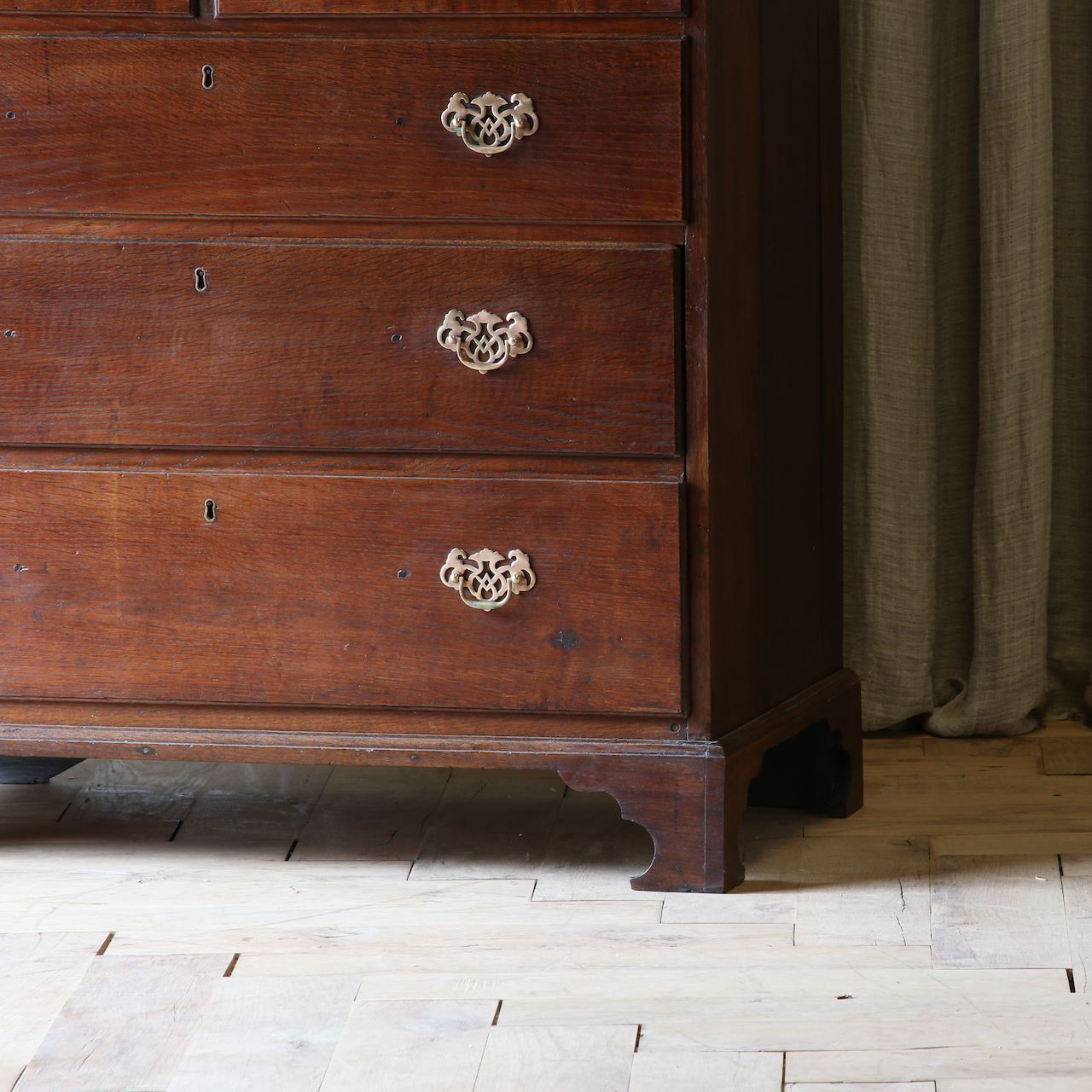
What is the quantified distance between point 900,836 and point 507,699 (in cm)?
48

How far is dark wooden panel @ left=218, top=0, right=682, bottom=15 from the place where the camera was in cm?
136

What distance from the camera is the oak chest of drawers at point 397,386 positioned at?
4.58ft

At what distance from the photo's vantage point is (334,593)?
1.47m

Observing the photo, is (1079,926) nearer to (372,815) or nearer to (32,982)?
(372,815)

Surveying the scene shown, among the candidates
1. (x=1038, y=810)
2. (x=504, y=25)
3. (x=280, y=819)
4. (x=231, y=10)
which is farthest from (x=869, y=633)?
(x=231, y=10)

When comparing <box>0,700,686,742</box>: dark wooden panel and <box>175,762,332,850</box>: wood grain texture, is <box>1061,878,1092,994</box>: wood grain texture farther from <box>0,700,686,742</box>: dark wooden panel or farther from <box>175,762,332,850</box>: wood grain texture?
<box>175,762,332,850</box>: wood grain texture

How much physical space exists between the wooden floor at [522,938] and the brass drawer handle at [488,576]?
12.1 inches

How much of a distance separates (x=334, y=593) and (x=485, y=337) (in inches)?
11.6

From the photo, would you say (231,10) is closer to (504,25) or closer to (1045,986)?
(504,25)

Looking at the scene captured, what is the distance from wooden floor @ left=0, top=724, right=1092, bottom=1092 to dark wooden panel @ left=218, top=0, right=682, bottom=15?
2.81ft

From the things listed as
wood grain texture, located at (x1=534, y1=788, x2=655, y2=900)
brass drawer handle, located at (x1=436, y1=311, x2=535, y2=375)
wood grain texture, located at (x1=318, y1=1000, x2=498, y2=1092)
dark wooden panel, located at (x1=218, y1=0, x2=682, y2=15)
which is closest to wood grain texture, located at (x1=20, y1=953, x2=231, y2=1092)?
wood grain texture, located at (x1=318, y1=1000, x2=498, y2=1092)

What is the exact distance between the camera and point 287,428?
4.77ft

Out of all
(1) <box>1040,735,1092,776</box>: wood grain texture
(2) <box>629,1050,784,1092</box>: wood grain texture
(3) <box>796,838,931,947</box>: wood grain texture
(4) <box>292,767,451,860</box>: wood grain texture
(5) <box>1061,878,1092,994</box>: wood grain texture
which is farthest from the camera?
(1) <box>1040,735,1092,776</box>: wood grain texture

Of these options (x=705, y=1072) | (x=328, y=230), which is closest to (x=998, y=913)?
(x=705, y=1072)
